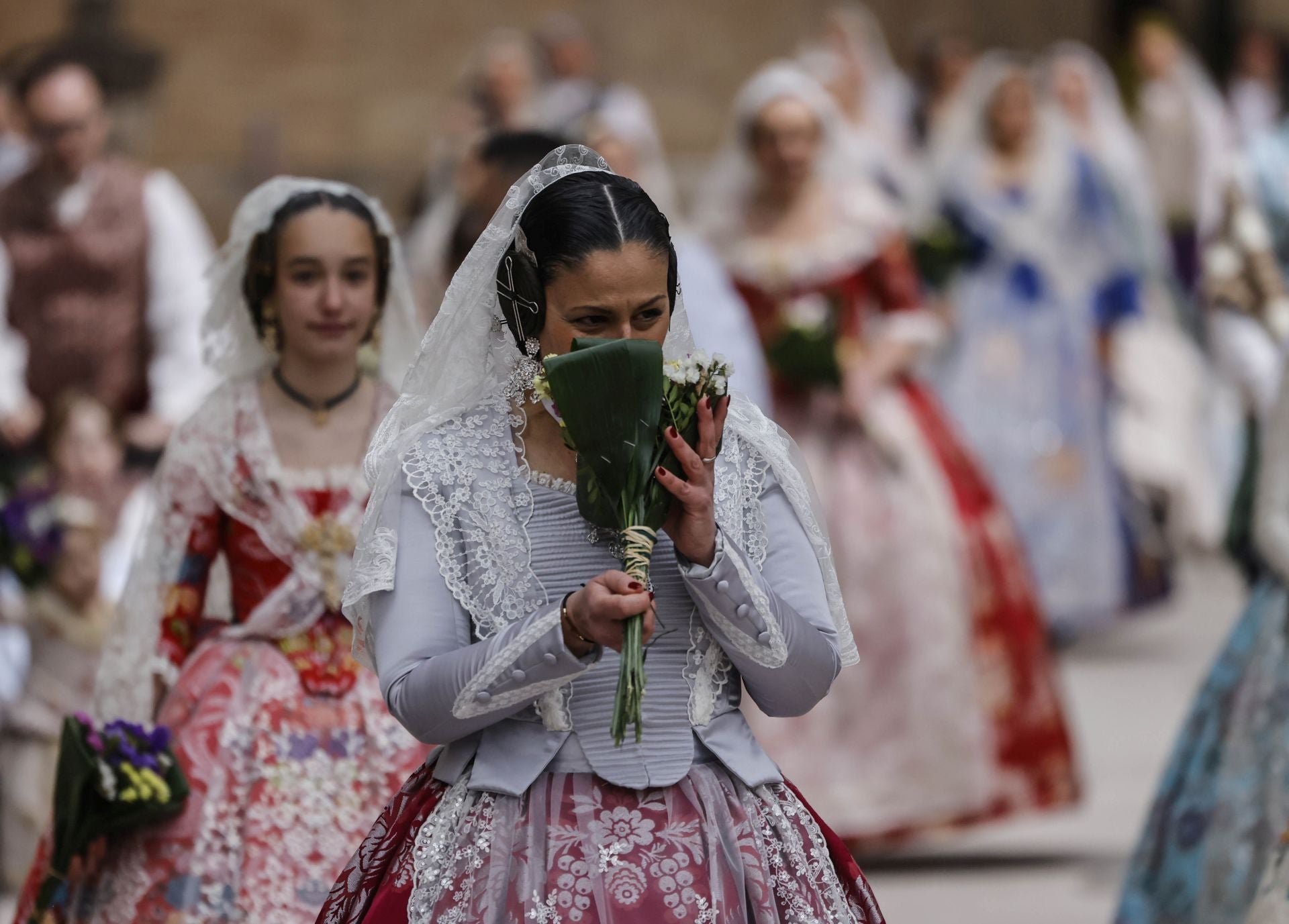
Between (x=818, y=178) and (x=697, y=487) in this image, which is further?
(x=818, y=178)

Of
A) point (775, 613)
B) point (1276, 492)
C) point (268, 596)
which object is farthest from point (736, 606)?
point (1276, 492)

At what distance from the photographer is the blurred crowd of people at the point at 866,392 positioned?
6809 mm

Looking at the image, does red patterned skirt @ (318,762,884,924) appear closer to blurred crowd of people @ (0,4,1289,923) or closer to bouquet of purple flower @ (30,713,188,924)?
bouquet of purple flower @ (30,713,188,924)

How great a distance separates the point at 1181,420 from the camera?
1221 cm

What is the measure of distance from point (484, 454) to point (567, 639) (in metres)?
0.42

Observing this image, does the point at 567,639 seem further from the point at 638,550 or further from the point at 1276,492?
the point at 1276,492

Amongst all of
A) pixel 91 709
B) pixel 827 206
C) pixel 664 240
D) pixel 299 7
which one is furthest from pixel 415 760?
pixel 299 7

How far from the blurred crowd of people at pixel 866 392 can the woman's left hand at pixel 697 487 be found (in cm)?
250

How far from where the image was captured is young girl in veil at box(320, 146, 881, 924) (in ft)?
10.6

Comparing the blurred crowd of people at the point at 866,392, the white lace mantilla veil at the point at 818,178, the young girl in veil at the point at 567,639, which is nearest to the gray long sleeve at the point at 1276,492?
the blurred crowd of people at the point at 866,392

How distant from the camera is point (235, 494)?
4.69 meters

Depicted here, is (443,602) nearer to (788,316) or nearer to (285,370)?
(285,370)

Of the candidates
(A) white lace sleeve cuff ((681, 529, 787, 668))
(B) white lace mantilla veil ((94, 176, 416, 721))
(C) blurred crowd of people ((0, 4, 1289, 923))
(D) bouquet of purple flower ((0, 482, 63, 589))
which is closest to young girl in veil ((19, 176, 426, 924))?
(B) white lace mantilla veil ((94, 176, 416, 721))

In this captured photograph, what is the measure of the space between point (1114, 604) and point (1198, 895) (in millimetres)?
5894
